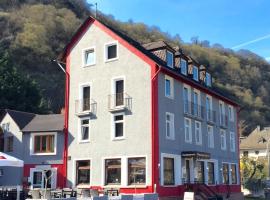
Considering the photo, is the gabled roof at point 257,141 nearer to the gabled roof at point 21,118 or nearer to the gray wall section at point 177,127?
the gray wall section at point 177,127

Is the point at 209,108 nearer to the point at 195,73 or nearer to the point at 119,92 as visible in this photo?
the point at 195,73

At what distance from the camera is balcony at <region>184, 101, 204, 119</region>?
34.9m

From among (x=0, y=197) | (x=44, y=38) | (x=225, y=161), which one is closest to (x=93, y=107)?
(x=0, y=197)

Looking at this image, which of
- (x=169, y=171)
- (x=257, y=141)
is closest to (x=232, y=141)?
(x=169, y=171)

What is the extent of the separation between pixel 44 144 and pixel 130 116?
827cm

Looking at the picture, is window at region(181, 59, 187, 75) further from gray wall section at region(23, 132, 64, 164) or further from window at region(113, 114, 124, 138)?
gray wall section at region(23, 132, 64, 164)

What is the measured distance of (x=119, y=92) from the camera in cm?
3228

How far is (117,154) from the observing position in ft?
103

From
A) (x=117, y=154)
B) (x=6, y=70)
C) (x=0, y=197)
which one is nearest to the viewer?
(x=0, y=197)

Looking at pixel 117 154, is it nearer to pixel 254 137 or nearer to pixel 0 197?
pixel 0 197

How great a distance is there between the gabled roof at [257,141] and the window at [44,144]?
5791 cm

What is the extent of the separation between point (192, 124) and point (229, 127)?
9.74m

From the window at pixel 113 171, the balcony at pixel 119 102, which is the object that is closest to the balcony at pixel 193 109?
the balcony at pixel 119 102

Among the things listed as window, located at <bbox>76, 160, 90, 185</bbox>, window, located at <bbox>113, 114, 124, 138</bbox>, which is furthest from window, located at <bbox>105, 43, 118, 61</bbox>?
window, located at <bbox>76, 160, 90, 185</bbox>
